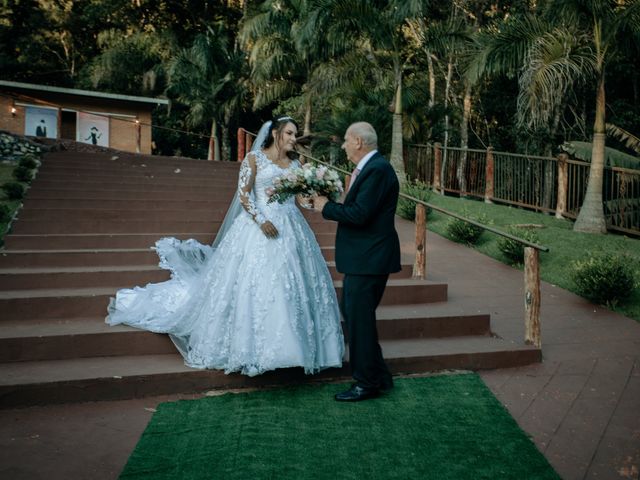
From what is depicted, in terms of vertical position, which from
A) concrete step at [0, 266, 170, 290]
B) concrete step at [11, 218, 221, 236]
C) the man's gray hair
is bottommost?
concrete step at [0, 266, 170, 290]

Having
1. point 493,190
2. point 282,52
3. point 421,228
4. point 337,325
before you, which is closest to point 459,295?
point 421,228

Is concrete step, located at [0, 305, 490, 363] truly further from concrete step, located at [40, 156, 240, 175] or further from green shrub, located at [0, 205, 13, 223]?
concrete step, located at [40, 156, 240, 175]

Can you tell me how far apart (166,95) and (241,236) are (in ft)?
81.7

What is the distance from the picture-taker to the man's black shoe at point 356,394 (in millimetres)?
4457

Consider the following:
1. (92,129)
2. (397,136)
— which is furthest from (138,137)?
(397,136)

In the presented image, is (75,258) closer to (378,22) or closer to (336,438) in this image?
(336,438)

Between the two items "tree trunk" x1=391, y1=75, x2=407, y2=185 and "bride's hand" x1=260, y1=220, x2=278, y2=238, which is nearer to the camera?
"bride's hand" x1=260, y1=220, x2=278, y2=238

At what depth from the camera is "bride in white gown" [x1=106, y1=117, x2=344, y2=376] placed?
4.59 metres

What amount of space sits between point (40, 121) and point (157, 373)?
20148 mm

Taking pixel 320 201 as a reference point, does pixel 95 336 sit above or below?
below

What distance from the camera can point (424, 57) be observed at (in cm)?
2294

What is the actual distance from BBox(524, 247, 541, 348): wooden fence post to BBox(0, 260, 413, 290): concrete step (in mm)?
3745

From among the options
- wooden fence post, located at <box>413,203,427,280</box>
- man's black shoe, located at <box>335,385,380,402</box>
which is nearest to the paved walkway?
wooden fence post, located at <box>413,203,427,280</box>

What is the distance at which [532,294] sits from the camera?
546cm
